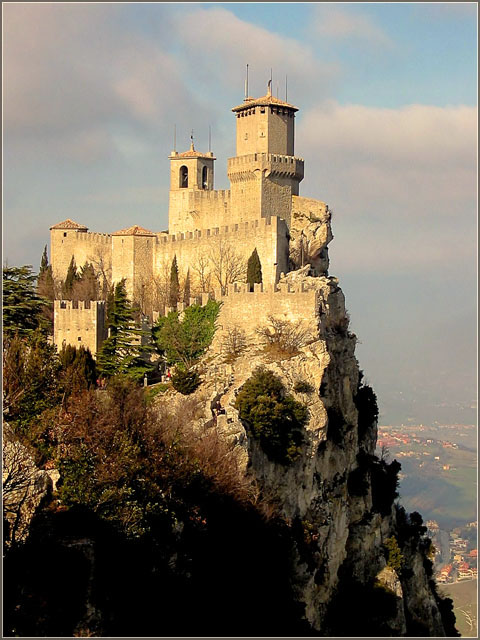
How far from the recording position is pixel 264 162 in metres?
49.7

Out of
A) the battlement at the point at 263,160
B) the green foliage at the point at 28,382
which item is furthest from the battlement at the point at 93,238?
the green foliage at the point at 28,382

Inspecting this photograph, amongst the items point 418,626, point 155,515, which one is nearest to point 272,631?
point 155,515

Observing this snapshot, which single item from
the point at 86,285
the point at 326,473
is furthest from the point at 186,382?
the point at 86,285

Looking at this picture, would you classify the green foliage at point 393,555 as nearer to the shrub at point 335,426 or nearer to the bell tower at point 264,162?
the shrub at point 335,426

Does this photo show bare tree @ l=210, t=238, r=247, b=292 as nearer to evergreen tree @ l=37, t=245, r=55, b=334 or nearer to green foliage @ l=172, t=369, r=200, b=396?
evergreen tree @ l=37, t=245, r=55, b=334

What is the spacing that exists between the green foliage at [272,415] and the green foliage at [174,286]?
41.0ft

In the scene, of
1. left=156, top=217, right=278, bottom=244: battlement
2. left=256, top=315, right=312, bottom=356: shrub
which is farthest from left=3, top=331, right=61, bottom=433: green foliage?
left=156, top=217, right=278, bottom=244: battlement

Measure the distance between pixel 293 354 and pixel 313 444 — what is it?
3676 millimetres

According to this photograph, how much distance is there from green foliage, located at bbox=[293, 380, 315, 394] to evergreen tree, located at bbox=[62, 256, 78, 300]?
1653 cm

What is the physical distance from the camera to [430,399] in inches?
7820

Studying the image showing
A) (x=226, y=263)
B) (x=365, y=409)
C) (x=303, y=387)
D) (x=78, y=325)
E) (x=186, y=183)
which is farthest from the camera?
(x=186, y=183)

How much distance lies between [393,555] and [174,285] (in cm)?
1609

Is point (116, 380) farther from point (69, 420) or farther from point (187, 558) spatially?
point (187, 558)

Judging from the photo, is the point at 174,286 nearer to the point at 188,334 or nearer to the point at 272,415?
the point at 188,334
